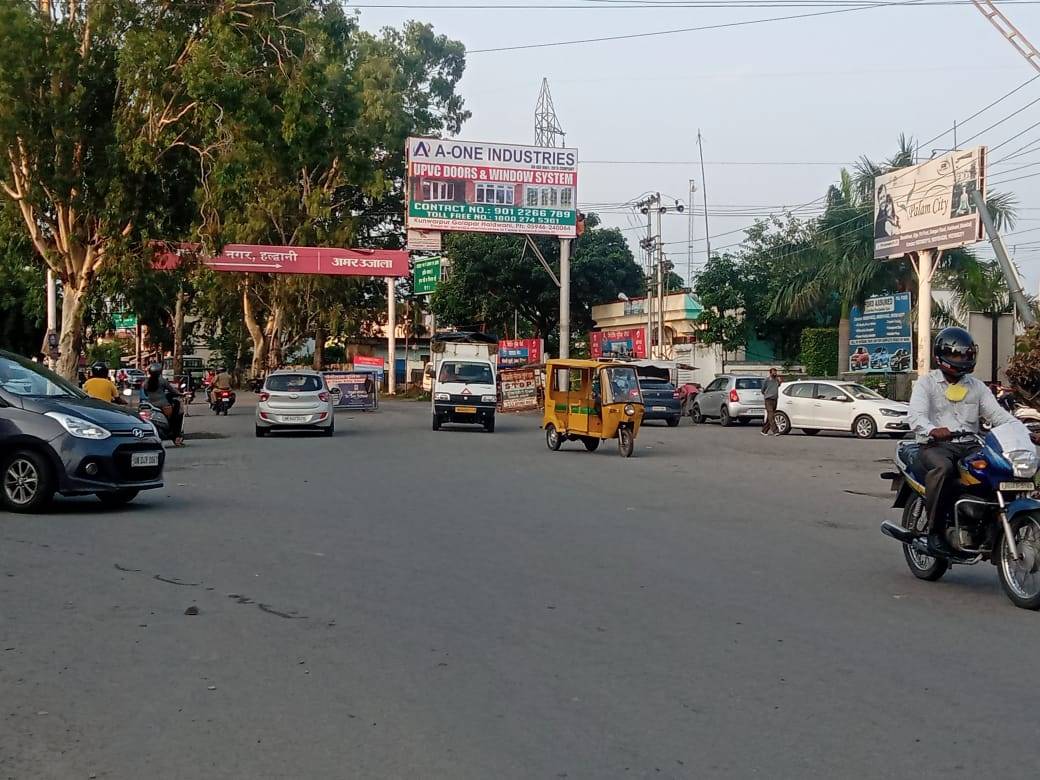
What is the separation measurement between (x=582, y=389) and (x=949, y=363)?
15.4 m

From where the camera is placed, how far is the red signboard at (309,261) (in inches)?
1673

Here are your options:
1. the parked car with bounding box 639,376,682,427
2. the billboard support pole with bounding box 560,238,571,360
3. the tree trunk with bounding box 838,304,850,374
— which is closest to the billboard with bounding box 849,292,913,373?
the tree trunk with bounding box 838,304,850,374

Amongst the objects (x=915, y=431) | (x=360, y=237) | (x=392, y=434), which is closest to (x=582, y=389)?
(x=392, y=434)

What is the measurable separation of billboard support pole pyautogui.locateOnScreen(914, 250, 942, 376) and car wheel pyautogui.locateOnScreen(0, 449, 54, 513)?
83.8 ft

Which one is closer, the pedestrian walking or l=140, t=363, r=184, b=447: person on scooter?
l=140, t=363, r=184, b=447: person on scooter

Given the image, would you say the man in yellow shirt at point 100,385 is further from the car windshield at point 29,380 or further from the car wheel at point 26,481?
the car wheel at point 26,481

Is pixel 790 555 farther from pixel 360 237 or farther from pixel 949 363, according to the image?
pixel 360 237

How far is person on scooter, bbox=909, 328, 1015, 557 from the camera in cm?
835

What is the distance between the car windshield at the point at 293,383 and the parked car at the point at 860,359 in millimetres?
20152

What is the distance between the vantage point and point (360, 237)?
57250 millimetres

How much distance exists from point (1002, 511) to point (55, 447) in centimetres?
901

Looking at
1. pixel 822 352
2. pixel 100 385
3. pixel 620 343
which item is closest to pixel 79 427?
pixel 100 385

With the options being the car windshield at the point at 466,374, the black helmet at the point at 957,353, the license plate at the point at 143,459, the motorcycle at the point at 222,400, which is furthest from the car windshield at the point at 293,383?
the black helmet at the point at 957,353

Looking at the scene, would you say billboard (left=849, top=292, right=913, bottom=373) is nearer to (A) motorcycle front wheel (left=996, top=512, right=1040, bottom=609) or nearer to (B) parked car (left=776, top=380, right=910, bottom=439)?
(B) parked car (left=776, top=380, right=910, bottom=439)
